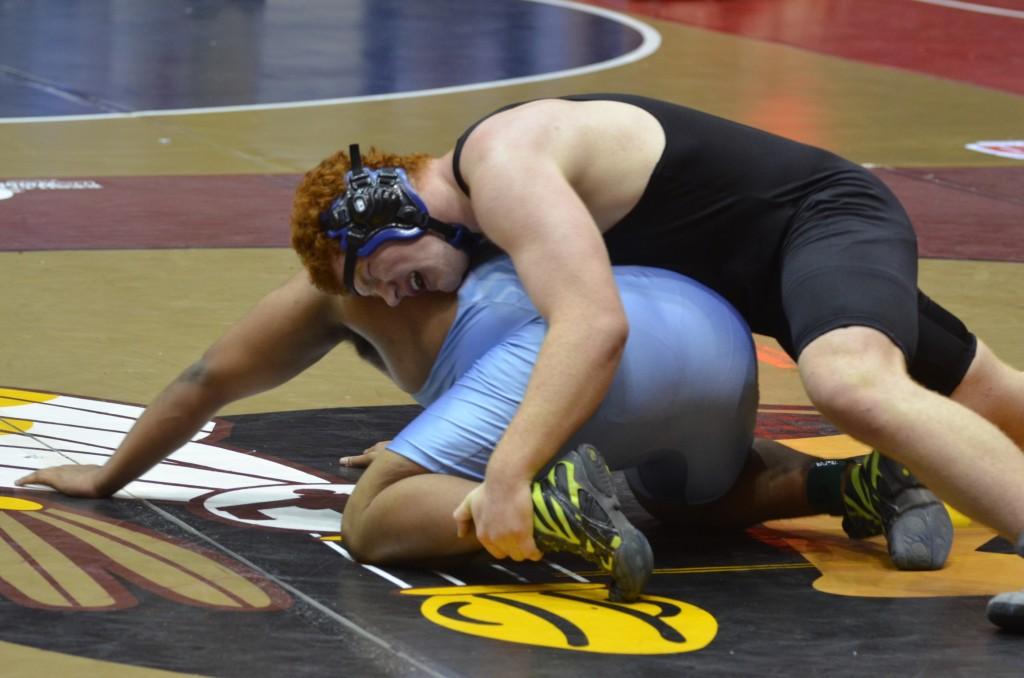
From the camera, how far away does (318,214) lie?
3385 millimetres

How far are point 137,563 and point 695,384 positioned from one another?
41.7 inches

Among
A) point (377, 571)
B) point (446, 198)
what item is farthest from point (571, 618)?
point (446, 198)

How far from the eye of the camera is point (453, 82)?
417 inches

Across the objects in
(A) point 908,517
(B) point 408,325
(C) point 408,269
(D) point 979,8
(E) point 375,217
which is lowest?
(A) point 908,517

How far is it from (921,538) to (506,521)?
0.83m

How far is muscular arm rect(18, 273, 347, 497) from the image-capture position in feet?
11.8

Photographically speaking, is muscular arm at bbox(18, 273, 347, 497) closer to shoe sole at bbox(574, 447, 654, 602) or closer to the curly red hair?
the curly red hair

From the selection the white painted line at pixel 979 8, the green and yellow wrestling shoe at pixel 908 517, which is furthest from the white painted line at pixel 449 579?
the white painted line at pixel 979 8

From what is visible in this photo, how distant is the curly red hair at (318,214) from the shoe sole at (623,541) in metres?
0.63

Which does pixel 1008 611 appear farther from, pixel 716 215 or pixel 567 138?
pixel 567 138

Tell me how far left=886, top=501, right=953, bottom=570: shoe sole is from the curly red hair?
1.12m

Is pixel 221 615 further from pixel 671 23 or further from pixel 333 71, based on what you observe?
pixel 671 23

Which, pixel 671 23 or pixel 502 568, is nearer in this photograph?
pixel 502 568

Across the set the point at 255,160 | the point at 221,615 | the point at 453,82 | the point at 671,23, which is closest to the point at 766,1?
the point at 671,23
